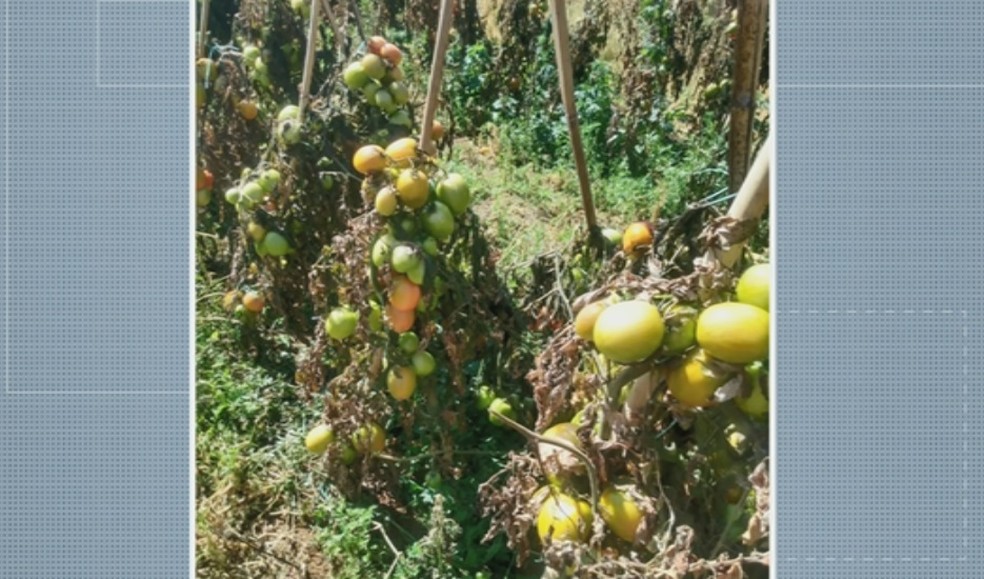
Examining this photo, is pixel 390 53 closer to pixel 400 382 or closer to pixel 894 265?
pixel 400 382

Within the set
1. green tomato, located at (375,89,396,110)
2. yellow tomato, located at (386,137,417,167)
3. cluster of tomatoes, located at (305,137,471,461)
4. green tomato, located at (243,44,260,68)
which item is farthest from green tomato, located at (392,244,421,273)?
green tomato, located at (243,44,260,68)

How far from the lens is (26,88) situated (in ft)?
3.72

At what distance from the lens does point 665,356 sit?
900mm

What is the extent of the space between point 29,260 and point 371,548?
572mm

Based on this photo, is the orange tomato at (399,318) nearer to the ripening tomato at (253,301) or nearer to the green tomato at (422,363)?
the green tomato at (422,363)

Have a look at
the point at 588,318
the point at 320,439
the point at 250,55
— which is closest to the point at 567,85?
the point at 588,318

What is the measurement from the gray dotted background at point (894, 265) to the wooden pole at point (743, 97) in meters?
0.27

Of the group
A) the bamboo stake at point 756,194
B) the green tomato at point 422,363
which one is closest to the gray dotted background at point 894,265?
the bamboo stake at point 756,194

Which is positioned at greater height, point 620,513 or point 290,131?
point 290,131

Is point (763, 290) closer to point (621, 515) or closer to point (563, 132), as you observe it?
point (621, 515)

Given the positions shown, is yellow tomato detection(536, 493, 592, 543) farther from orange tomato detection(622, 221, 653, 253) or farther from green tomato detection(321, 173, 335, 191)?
green tomato detection(321, 173, 335, 191)

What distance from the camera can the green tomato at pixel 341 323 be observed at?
4.52 feet

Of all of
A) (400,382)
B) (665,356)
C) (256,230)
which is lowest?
(400,382)

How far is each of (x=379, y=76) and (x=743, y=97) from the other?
0.54m
